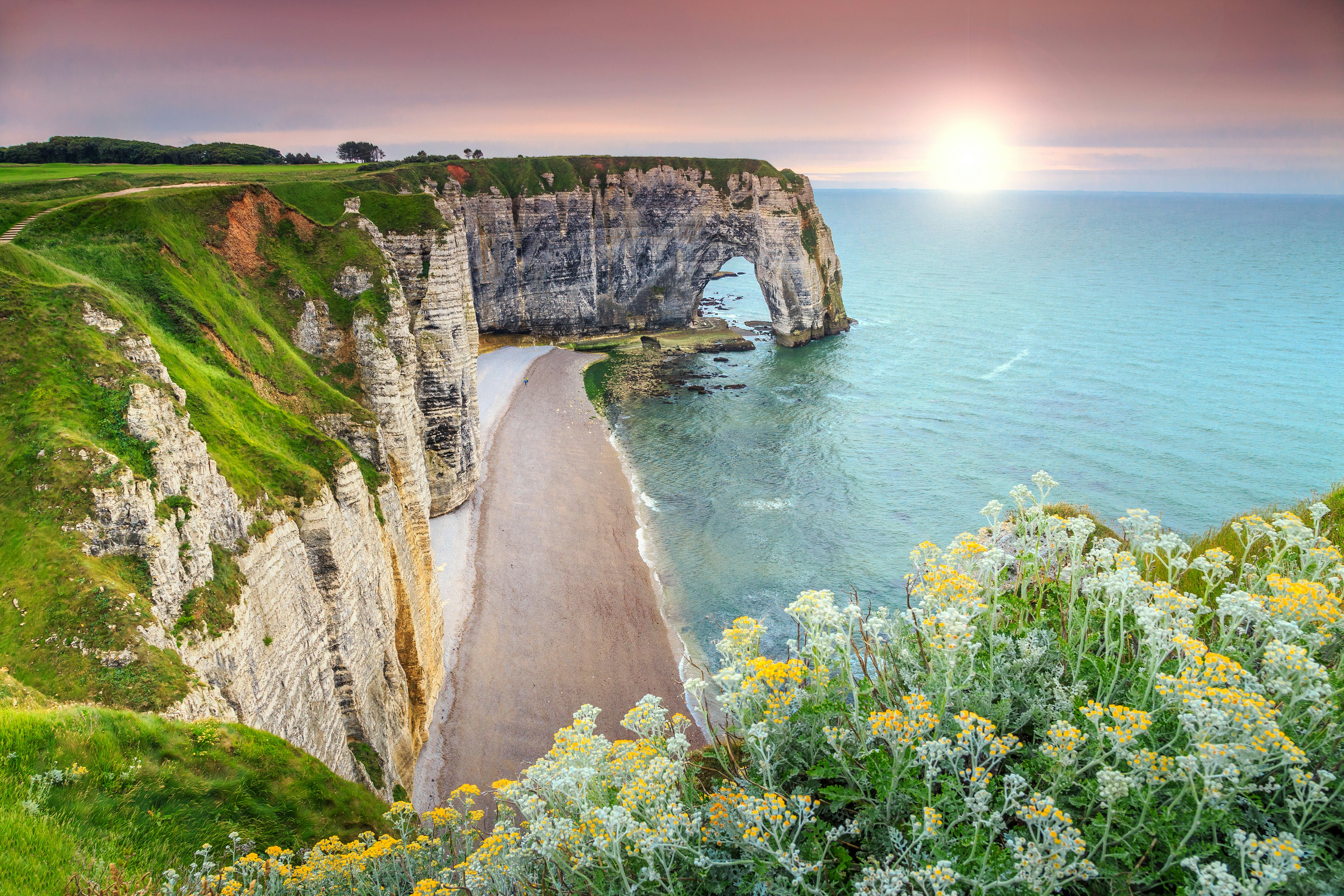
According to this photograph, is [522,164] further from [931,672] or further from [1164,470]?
[931,672]

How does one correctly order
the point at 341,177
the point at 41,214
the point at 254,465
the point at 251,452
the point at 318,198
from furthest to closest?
1. the point at 341,177
2. the point at 318,198
3. the point at 41,214
4. the point at 251,452
5. the point at 254,465

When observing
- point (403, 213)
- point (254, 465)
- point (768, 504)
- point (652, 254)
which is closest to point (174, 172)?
point (403, 213)

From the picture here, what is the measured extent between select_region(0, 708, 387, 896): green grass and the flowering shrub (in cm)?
112

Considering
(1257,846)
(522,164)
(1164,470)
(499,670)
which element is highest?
(522,164)

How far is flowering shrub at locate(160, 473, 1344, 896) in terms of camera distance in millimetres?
4613

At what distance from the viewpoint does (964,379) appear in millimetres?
64000

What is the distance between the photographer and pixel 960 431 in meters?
51.6

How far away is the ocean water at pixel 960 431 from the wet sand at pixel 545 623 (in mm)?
2347

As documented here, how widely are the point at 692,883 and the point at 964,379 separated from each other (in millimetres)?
66008

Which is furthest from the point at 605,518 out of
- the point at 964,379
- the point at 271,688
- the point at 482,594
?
the point at 964,379

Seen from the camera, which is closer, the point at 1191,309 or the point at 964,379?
the point at 964,379

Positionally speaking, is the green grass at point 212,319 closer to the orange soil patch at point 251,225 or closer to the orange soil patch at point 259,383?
the orange soil patch at point 259,383

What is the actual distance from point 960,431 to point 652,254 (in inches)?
1889

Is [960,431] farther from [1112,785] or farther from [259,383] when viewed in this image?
[1112,785]
